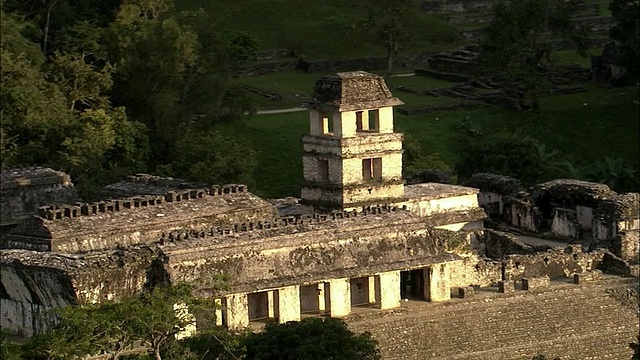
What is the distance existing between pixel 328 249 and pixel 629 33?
3068cm

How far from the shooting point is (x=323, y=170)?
45000mm

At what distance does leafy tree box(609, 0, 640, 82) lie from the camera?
2643 inches

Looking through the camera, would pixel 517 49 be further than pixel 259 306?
Yes

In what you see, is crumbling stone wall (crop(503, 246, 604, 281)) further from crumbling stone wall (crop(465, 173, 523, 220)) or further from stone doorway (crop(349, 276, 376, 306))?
crumbling stone wall (crop(465, 173, 523, 220))

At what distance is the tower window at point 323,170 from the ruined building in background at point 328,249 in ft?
0.08

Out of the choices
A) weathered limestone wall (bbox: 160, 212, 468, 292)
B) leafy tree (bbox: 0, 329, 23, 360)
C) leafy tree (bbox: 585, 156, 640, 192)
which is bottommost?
leafy tree (bbox: 585, 156, 640, 192)

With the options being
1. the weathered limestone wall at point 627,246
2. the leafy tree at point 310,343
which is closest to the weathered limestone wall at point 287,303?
the leafy tree at point 310,343

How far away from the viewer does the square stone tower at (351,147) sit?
1743 inches

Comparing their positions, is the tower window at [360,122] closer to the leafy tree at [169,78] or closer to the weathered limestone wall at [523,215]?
the weathered limestone wall at [523,215]

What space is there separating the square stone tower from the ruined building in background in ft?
0.13

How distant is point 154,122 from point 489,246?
1551 centimetres

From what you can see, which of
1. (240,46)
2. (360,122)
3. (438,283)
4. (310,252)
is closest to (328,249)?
(310,252)

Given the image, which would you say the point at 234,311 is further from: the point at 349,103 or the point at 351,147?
the point at 349,103

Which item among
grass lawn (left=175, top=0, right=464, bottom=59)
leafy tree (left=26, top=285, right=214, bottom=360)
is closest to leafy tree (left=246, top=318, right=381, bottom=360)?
leafy tree (left=26, top=285, right=214, bottom=360)
